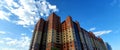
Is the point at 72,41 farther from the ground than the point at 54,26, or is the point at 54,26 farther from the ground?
the point at 54,26

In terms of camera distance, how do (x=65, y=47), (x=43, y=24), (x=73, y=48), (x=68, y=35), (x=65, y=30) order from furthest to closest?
(x=43, y=24), (x=65, y=30), (x=68, y=35), (x=65, y=47), (x=73, y=48)

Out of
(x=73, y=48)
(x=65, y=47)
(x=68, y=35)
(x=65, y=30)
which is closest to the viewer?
(x=73, y=48)

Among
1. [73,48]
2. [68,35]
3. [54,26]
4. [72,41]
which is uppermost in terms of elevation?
[54,26]

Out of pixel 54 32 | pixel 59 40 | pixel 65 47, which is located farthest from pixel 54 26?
pixel 65 47

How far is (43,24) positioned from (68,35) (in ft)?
86.0

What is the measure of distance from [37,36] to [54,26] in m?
15.0

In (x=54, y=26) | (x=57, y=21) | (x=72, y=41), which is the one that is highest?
(x=57, y=21)

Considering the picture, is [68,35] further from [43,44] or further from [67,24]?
[43,44]

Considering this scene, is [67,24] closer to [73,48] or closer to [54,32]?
[54,32]

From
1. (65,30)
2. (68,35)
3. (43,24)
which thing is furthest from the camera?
(43,24)

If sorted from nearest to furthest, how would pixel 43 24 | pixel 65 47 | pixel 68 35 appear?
pixel 65 47 → pixel 68 35 → pixel 43 24

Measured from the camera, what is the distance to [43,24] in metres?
103

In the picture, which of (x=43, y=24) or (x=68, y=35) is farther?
(x=43, y=24)

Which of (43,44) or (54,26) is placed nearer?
(43,44)
